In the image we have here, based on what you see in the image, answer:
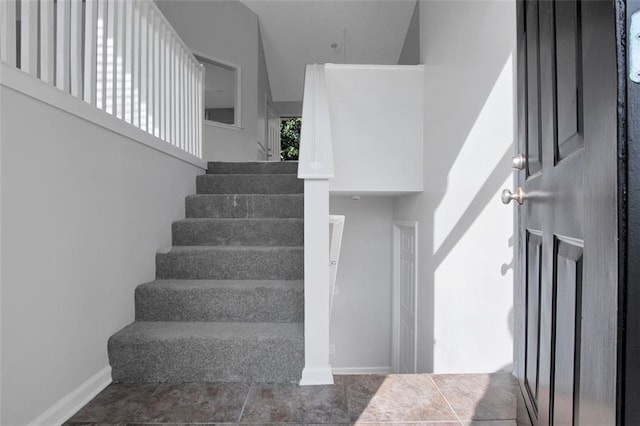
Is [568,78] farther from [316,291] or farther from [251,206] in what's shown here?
[251,206]

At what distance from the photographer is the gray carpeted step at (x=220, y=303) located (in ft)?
6.66

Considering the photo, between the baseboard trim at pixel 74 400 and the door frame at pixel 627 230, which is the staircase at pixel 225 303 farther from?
the door frame at pixel 627 230

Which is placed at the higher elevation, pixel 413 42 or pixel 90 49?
pixel 413 42

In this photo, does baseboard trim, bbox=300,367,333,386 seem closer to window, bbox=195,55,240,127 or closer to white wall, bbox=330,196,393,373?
white wall, bbox=330,196,393,373

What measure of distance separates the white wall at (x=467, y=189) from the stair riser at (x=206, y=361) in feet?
3.59

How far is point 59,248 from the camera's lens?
143 centimetres

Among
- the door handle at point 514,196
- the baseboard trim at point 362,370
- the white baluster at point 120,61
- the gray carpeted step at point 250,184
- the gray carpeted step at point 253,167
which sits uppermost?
the white baluster at point 120,61

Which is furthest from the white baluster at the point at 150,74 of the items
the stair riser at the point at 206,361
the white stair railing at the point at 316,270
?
the stair riser at the point at 206,361

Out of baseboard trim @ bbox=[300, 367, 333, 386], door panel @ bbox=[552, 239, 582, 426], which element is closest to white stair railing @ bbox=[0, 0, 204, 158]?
baseboard trim @ bbox=[300, 367, 333, 386]

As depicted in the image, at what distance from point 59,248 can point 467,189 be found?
216cm

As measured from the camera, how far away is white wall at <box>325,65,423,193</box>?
3445 millimetres

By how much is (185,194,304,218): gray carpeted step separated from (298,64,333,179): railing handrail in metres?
0.98

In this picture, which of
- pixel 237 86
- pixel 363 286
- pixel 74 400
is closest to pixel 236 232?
pixel 74 400

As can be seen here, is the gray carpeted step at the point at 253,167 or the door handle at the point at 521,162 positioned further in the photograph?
the gray carpeted step at the point at 253,167
